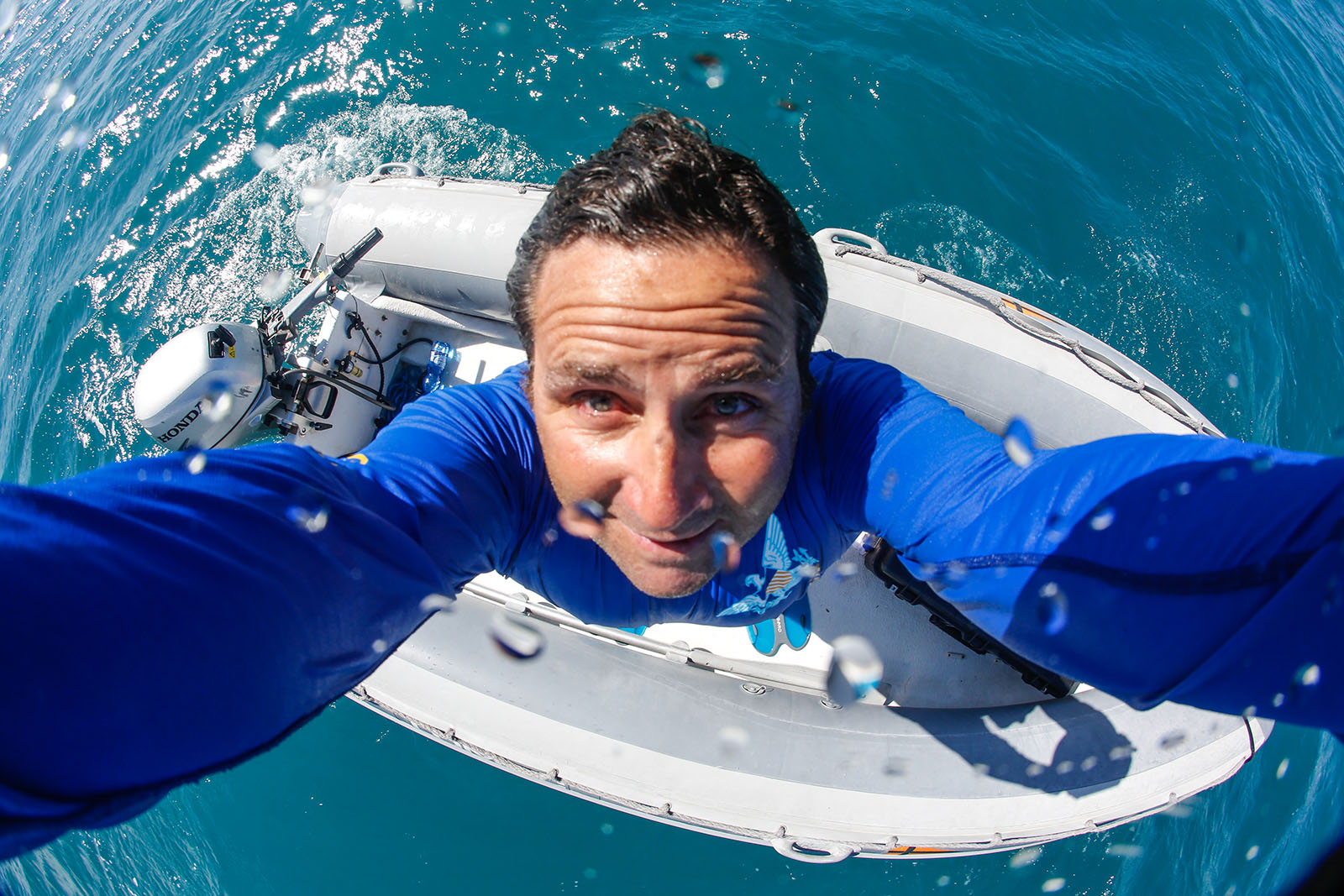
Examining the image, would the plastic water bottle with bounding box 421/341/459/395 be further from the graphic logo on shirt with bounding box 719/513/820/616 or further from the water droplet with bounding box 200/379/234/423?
the graphic logo on shirt with bounding box 719/513/820/616

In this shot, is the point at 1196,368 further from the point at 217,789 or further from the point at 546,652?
the point at 217,789

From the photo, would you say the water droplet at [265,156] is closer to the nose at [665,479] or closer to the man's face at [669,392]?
the man's face at [669,392]

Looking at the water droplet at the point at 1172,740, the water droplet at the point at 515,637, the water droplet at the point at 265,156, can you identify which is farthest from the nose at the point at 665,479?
the water droplet at the point at 265,156

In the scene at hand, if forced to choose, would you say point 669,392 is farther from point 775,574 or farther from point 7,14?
point 7,14

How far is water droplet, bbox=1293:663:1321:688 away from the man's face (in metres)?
0.81

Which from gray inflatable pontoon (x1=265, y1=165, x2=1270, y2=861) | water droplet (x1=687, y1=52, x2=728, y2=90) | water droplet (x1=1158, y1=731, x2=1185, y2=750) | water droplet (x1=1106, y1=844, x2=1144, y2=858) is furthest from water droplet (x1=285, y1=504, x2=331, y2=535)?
water droplet (x1=687, y1=52, x2=728, y2=90)

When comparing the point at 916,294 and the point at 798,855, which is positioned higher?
the point at 916,294

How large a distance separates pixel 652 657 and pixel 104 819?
116 inches

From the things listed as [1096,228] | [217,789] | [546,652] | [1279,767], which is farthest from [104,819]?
[1096,228]

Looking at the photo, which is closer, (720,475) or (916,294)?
(720,475)

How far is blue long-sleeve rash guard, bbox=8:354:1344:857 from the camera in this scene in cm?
75

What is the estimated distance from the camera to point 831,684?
3311mm

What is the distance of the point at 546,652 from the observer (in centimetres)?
354

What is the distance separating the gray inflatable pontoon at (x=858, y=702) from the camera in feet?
10.4
